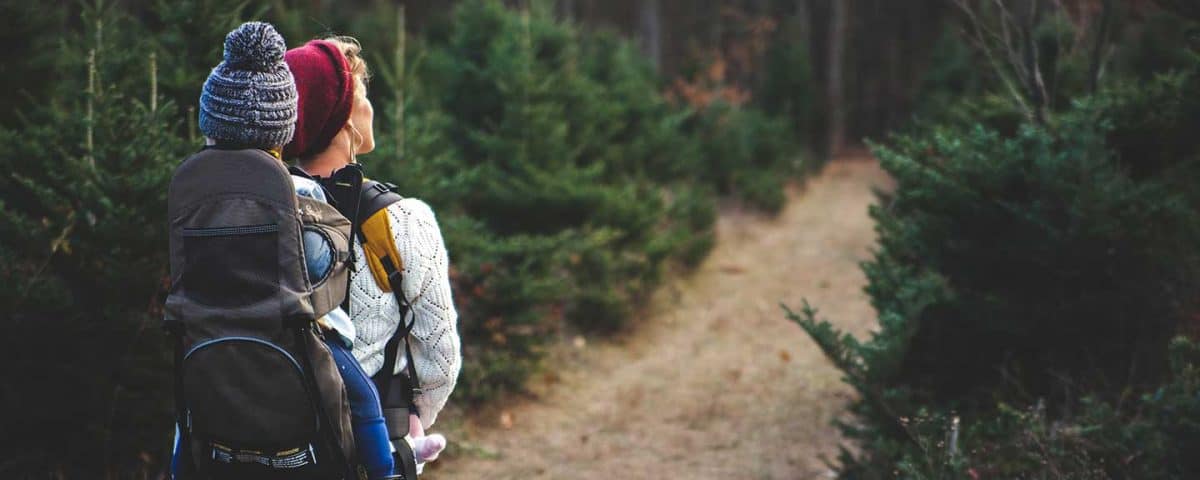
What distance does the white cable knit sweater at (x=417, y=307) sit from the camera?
8.21ft

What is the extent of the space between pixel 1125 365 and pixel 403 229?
14.2ft

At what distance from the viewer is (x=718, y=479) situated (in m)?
5.90

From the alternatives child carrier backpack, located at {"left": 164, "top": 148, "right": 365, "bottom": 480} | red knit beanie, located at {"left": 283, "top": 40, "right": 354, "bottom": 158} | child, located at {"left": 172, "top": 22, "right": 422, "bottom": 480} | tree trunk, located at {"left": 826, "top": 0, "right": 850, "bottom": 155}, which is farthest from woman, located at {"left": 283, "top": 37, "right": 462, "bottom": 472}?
tree trunk, located at {"left": 826, "top": 0, "right": 850, "bottom": 155}

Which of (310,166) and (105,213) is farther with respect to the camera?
(105,213)

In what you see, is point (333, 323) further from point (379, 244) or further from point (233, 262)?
point (233, 262)

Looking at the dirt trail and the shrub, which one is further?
the dirt trail

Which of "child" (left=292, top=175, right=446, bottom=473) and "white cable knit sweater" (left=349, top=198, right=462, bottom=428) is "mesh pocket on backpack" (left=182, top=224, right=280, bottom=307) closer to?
"child" (left=292, top=175, right=446, bottom=473)

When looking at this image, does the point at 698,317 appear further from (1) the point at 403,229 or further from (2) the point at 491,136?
(1) the point at 403,229

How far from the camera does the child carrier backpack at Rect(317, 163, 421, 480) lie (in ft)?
8.11

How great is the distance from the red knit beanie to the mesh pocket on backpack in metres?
0.40

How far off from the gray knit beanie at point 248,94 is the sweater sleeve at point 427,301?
0.41 m

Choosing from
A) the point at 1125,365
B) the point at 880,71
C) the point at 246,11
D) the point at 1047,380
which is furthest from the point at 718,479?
the point at 880,71

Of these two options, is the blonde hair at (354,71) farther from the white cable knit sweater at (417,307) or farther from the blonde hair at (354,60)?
the white cable knit sweater at (417,307)

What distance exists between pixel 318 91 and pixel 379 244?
441 mm
